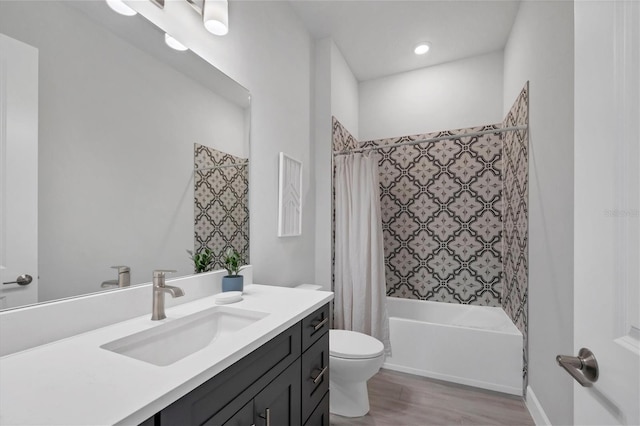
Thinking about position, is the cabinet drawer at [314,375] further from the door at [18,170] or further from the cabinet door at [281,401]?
the door at [18,170]

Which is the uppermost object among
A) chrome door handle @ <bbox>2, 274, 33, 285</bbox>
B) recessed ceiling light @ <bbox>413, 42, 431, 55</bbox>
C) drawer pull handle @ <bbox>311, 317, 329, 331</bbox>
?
recessed ceiling light @ <bbox>413, 42, 431, 55</bbox>

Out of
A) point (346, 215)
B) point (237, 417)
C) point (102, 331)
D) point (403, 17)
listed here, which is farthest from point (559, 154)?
point (102, 331)

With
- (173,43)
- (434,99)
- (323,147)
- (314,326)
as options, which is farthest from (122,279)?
(434,99)

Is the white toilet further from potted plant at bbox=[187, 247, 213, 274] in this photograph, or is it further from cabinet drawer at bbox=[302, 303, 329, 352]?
potted plant at bbox=[187, 247, 213, 274]

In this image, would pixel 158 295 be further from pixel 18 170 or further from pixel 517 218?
pixel 517 218

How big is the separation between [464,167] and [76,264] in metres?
3.01

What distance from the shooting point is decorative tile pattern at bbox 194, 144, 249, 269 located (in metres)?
1.37

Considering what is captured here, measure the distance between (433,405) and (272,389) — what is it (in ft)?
4.94

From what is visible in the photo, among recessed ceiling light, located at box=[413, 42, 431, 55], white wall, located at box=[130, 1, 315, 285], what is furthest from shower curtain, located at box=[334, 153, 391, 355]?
recessed ceiling light, located at box=[413, 42, 431, 55]

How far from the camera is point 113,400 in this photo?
525mm

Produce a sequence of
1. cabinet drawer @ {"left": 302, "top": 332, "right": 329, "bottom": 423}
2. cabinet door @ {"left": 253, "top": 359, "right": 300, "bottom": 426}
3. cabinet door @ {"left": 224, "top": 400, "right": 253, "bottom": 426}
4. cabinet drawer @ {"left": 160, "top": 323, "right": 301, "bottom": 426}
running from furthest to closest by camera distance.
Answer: cabinet drawer @ {"left": 302, "top": 332, "right": 329, "bottom": 423}, cabinet door @ {"left": 253, "top": 359, "right": 300, "bottom": 426}, cabinet door @ {"left": 224, "top": 400, "right": 253, "bottom": 426}, cabinet drawer @ {"left": 160, "top": 323, "right": 301, "bottom": 426}

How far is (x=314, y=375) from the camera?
1223 mm

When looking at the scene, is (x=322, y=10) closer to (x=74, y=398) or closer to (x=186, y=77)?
(x=186, y=77)
